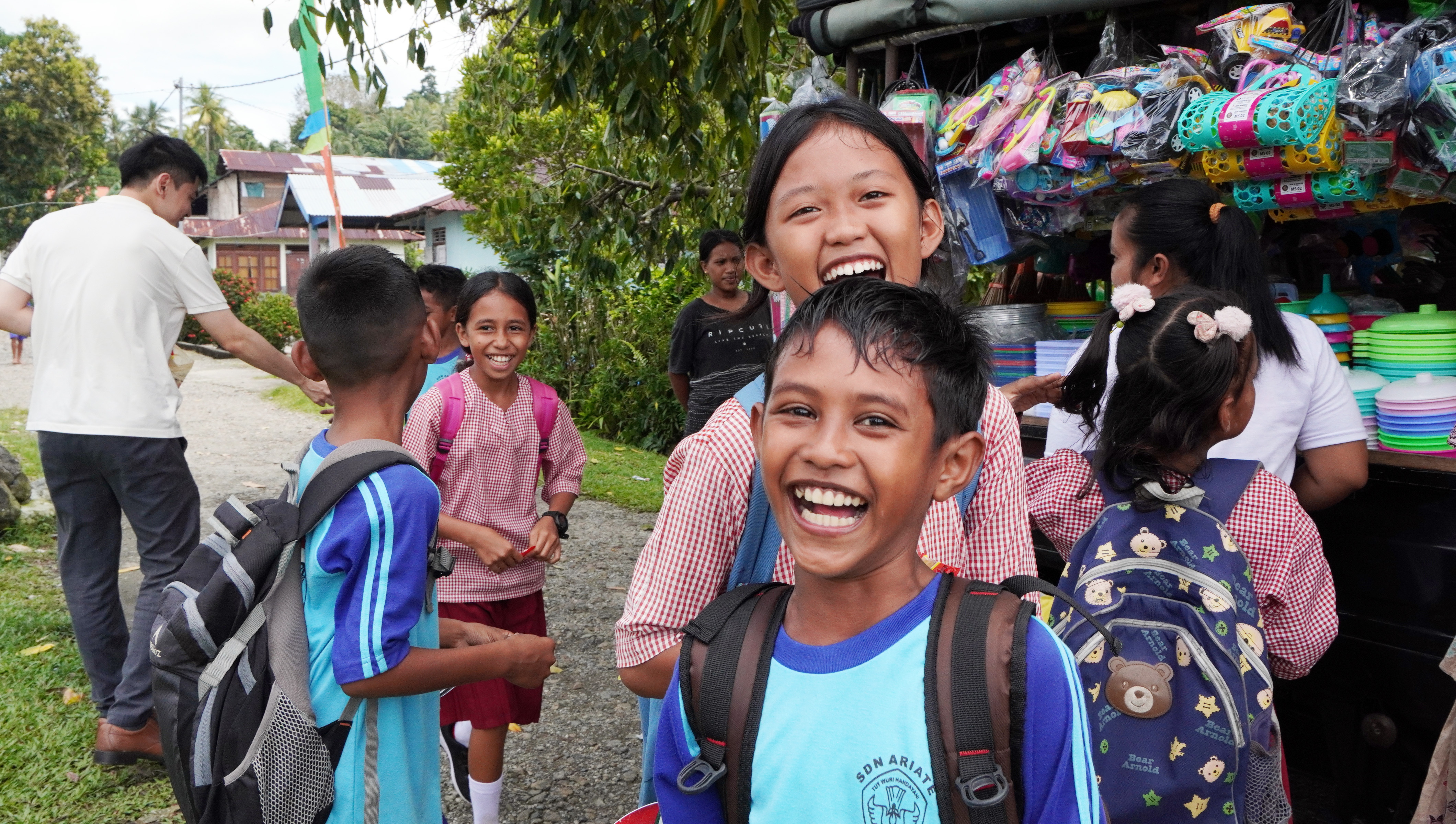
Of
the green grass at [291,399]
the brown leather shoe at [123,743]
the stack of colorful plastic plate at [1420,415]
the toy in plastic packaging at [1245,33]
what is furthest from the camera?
the green grass at [291,399]

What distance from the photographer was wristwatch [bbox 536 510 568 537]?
314 cm

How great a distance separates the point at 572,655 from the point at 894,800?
12.2 feet

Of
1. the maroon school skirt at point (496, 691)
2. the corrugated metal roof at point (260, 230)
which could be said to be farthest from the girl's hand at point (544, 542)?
the corrugated metal roof at point (260, 230)

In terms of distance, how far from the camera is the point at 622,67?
430 centimetres

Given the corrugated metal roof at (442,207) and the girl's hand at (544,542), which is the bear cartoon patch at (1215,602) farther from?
the corrugated metal roof at (442,207)

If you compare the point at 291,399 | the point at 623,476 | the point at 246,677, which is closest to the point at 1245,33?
the point at 246,677

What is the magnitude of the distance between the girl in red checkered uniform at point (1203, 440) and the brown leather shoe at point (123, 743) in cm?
314

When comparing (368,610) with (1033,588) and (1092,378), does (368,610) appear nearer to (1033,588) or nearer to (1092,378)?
(1033,588)

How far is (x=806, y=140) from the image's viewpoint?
1.59m

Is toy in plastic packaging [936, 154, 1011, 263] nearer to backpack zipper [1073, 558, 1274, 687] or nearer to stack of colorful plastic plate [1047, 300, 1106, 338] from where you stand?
stack of colorful plastic plate [1047, 300, 1106, 338]

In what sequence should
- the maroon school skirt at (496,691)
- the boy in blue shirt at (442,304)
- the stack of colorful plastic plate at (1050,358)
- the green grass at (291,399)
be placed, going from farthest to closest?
the green grass at (291,399) < the boy in blue shirt at (442,304) < the stack of colorful plastic plate at (1050,358) < the maroon school skirt at (496,691)

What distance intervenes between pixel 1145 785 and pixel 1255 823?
40 centimetres

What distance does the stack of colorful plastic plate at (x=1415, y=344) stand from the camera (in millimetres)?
2809

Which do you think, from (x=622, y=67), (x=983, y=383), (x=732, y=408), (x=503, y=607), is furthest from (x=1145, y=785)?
(x=622, y=67)
